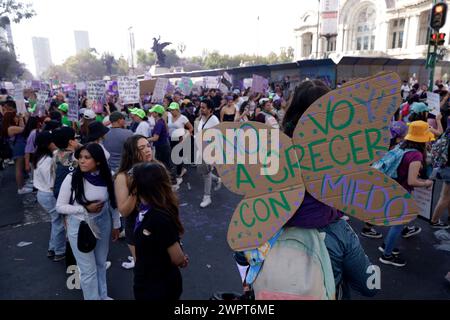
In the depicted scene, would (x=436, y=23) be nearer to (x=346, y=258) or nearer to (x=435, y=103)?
(x=435, y=103)

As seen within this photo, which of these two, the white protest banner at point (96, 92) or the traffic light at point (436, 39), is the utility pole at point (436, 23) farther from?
the white protest banner at point (96, 92)

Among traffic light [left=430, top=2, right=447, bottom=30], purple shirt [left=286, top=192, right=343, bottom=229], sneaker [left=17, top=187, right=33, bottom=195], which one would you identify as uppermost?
traffic light [left=430, top=2, right=447, bottom=30]

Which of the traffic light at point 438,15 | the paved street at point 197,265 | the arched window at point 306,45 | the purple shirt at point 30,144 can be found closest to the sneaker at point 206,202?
the paved street at point 197,265

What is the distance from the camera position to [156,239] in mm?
2010

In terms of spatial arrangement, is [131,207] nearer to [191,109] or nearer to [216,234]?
[216,234]

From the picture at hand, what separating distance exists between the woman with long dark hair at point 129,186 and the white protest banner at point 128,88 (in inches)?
221

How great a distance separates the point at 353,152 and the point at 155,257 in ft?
4.42

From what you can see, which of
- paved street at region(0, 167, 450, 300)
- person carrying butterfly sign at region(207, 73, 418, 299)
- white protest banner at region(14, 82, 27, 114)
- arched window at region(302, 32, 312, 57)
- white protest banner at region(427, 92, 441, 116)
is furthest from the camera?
arched window at region(302, 32, 312, 57)

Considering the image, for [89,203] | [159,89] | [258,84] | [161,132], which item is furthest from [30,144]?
[258,84]

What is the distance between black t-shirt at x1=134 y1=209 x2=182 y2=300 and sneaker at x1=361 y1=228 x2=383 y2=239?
312cm

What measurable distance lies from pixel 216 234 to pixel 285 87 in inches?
642

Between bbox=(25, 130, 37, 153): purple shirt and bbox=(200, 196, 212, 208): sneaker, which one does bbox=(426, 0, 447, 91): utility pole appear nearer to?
bbox=(200, 196, 212, 208): sneaker

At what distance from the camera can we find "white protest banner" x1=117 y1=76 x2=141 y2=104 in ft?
27.0

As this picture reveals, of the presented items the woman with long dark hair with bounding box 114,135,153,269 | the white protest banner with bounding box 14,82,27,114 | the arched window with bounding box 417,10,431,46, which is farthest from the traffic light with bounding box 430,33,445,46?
the arched window with bounding box 417,10,431,46
